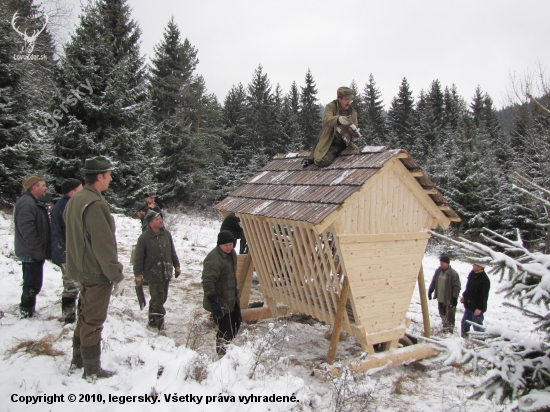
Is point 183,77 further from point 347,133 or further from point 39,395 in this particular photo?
→ point 39,395

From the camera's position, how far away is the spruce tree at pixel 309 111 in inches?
1631

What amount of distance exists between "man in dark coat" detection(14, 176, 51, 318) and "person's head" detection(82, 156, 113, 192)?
72.4 inches

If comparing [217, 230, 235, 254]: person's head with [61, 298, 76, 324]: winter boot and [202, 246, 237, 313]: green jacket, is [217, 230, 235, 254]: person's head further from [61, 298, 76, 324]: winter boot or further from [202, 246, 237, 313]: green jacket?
[61, 298, 76, 324]: winter boot

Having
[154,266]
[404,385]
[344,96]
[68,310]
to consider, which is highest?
[344,96]

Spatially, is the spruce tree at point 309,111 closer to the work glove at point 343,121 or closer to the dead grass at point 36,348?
the work glove at point 343,121

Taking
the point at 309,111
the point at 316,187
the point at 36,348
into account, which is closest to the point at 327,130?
the point at 316,187

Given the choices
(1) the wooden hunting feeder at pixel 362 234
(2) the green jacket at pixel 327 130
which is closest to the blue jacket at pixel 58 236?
(1) the wooden hunting feeder at pixel 362 234

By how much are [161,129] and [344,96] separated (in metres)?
18.4

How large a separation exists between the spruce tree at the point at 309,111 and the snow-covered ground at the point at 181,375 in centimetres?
3623

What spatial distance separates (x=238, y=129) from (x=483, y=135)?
75.1 feet

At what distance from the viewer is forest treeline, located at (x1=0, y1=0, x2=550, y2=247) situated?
12.1m

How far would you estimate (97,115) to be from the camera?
542 inches

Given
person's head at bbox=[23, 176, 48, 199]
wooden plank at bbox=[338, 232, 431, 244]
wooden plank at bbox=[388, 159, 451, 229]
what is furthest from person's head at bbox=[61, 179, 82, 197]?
wooden plank at bbox=[388, 159, 451, 229]

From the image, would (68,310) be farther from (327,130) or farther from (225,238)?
(327,130)
